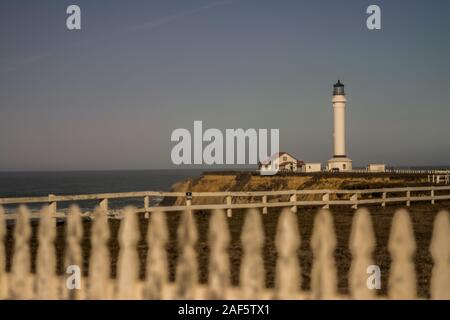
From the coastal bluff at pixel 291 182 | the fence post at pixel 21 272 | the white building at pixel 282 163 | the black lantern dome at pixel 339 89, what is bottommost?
the fence post at pixel 21 272

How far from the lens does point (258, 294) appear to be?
3832mm

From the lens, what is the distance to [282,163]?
89.9 m

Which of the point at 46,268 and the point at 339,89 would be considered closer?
the point at 46,268

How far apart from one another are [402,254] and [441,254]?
235 millimetres

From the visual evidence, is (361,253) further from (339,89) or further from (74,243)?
(339,89)

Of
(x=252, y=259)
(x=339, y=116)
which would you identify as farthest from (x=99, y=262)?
(x=339, y=116)

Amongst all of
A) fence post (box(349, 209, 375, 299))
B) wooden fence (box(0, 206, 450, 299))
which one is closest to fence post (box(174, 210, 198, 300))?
wooden fence (box(0, 206, 450, 299))

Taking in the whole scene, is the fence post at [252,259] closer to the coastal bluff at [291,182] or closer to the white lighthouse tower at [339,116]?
the coastal bluff at [291,182]

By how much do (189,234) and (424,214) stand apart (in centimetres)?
1666

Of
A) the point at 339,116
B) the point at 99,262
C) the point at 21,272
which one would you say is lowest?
the point at 21,272

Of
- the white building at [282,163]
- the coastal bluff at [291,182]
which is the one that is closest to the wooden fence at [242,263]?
the coastal bluff at [291,182]

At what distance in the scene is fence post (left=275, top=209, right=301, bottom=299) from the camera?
12.0 ft

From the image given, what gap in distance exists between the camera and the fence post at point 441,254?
11.0 ft
